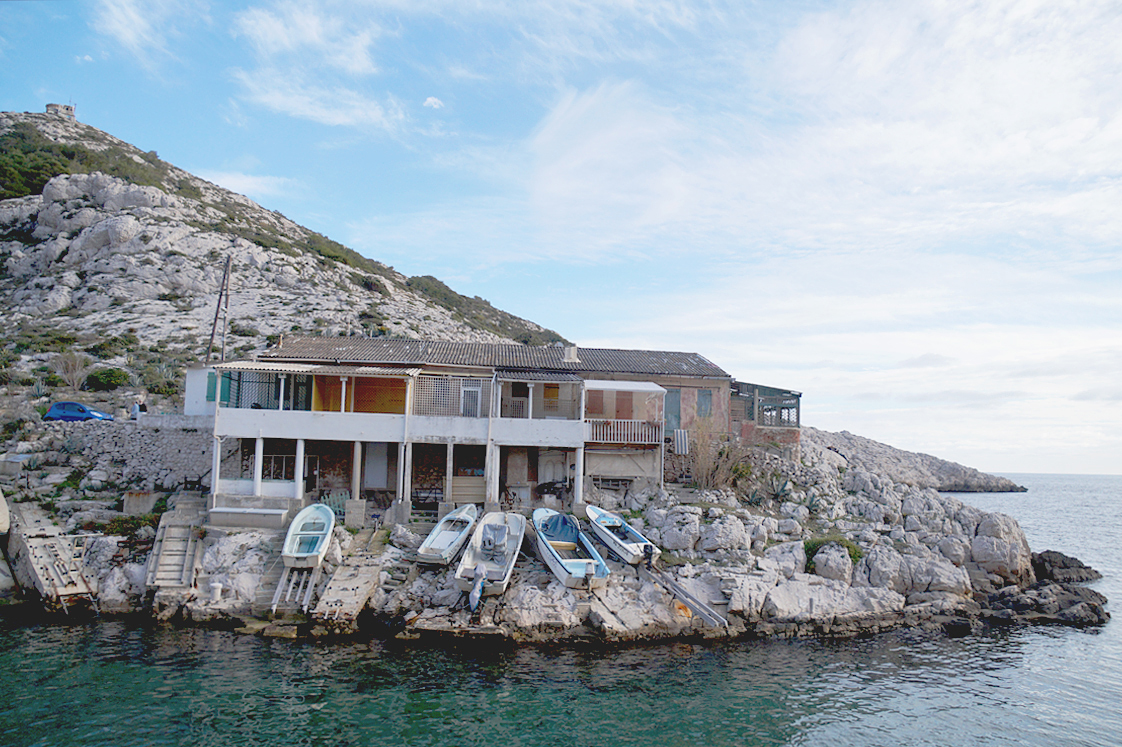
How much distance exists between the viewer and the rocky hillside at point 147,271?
140 ft

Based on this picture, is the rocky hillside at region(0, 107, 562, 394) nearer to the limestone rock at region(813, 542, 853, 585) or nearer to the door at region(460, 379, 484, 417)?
the door at region(460, 379, 484, 417)

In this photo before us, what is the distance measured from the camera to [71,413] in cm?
2852

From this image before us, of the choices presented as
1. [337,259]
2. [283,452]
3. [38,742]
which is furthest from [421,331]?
[38,742]

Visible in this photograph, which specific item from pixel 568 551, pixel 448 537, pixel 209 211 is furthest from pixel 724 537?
pixel 209 211

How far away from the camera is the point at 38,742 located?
11469 mm

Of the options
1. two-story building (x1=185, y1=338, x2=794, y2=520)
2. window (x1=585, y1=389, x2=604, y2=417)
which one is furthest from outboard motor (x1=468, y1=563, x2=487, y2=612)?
window (x1=585, y1=389, x2=604, y2=417)

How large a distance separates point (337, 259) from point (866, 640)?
61126 mm

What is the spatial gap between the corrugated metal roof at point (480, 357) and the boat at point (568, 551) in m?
7.24

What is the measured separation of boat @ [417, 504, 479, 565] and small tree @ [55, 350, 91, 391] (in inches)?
940

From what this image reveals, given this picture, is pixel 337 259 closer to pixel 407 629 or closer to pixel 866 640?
pixel 407 629

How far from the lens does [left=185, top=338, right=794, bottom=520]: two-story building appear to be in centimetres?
2353

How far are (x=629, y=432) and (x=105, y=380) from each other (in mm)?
27602

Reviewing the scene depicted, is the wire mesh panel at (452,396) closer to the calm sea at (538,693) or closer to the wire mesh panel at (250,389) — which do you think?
the wire mesh panel at (250,389)

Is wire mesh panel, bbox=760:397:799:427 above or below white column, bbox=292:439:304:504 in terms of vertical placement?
above
